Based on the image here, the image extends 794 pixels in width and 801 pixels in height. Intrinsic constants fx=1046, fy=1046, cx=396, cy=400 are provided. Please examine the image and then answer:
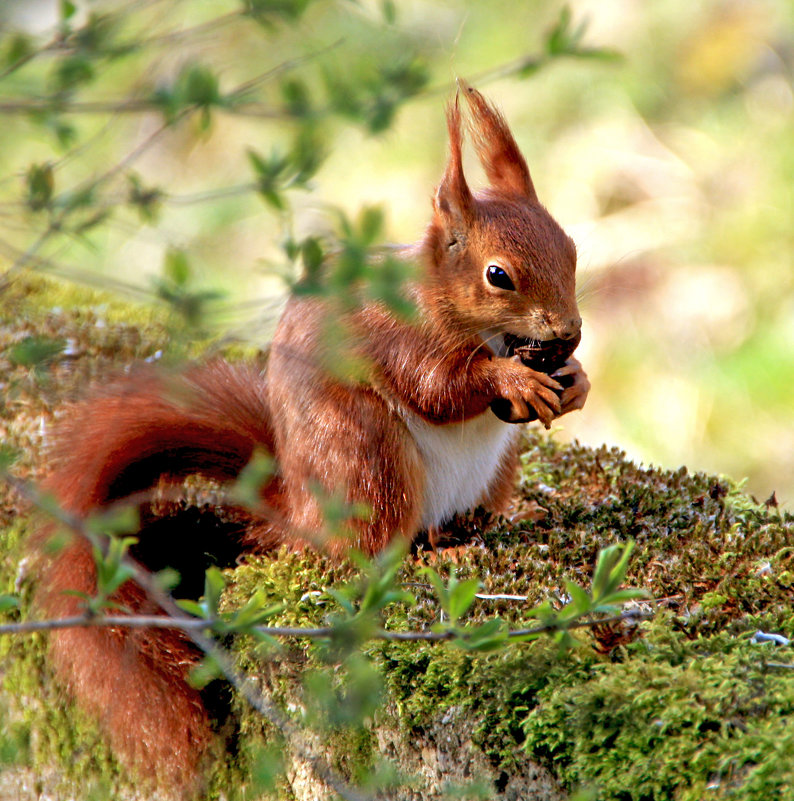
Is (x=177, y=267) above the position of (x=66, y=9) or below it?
below

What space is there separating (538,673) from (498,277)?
797mm

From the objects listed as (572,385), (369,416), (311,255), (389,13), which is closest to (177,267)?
(311,255)

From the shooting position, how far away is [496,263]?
2.02m

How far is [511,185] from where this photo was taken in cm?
227

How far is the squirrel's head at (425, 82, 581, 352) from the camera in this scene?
200cm

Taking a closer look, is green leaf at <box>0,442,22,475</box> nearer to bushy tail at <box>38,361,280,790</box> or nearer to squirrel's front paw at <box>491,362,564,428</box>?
bushy tail at <box>38,361,280,790</box>

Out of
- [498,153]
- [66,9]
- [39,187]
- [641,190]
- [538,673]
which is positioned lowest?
[538,673]

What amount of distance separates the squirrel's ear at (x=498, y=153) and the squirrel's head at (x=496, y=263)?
0.05 meters

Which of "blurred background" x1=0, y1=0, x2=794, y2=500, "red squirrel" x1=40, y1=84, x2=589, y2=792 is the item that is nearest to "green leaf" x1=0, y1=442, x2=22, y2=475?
"red squirrel" x1=40, y1=84, x2=589, y2=792

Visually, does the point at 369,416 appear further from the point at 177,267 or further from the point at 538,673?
the point at 177,267

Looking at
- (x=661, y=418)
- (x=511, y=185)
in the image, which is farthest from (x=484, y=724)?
(x=661, y=418)

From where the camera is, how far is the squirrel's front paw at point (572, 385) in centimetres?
210

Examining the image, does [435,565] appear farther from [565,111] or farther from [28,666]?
[565,111]

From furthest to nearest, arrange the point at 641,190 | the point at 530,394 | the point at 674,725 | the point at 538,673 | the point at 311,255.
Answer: the point at 641,190 < the point at 530,394 < the point at 538,673 < the point at 674,725 < the point at 311,255
